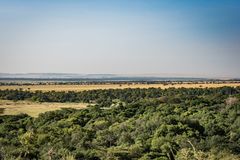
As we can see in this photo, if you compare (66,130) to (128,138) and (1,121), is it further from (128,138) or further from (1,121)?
(1,121)

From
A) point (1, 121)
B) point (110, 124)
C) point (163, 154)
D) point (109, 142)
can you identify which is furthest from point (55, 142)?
point (1, 121)

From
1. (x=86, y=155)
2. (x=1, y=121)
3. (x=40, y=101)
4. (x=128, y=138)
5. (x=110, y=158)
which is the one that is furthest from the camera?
(x=40, y=101)

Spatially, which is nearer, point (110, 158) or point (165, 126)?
point (110, 158)

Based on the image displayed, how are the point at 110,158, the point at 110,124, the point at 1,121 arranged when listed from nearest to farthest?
the point at 110,158 < the point at 110,124 < the point at 1,121

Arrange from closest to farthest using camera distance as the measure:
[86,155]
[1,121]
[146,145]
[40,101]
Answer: [86,155] → [146,145] → [1,121] → [40,101]

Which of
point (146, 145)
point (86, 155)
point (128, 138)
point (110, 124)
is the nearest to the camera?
point (86, 155)

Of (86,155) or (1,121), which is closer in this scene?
(86,155)

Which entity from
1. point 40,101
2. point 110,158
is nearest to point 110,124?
point 110,158

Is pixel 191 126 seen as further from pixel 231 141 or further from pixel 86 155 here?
pixel 86 155
